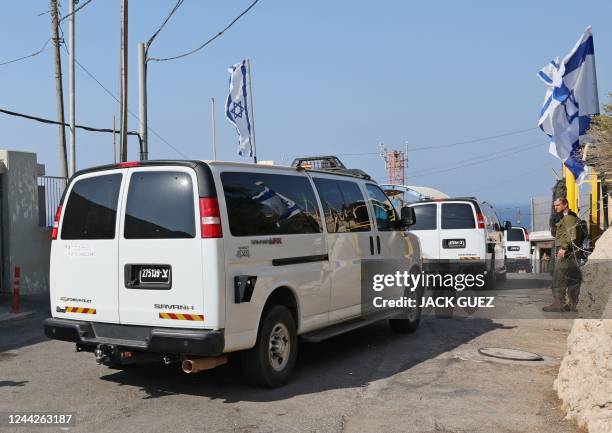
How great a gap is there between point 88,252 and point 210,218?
4.72 feet

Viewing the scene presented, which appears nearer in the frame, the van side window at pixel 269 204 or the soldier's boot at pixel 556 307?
the van side window at pixel 269 204

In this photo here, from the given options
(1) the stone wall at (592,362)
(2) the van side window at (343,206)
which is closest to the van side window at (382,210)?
(2) the van side window at (343,206)

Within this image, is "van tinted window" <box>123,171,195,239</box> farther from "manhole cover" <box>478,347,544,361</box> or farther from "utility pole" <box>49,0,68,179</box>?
"utility pole" <box>49,0,68,179</box>

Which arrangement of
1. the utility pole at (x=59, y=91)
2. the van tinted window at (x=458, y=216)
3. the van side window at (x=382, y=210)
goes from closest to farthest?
the van side window at (x=382, y=210) → the van tinted window at (x=458, y=216) → the utility pole at (x=59, y=91)

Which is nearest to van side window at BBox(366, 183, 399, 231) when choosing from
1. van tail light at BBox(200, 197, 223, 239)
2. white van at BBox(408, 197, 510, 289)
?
van tail light at BBox(200, 197, 223, 239)

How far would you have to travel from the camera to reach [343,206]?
7754 mm

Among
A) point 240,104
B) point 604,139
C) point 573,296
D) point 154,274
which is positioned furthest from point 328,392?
point 240,104

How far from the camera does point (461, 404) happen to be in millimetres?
5750

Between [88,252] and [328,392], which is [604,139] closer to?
[328,392]

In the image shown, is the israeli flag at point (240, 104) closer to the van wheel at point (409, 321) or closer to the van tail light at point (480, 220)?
the van tail light at point (480, 220)

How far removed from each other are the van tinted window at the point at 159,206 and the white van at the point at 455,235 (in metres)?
8.67

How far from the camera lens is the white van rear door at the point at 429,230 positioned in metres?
13.8

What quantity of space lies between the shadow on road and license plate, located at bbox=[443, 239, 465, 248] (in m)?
4.18

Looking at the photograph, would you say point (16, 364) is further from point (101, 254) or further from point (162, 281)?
point (162, 281)
